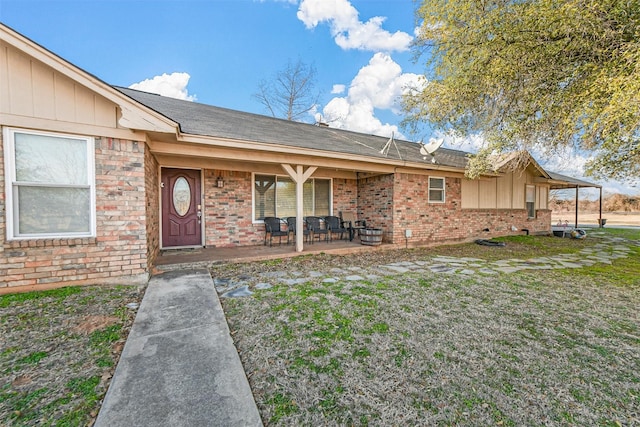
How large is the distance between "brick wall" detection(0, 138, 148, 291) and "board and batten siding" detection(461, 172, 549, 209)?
933 cm

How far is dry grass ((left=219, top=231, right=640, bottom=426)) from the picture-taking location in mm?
1659

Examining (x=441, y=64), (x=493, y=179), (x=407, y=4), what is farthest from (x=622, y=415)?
(x=493, y=179)

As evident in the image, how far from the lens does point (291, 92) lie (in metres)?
17.3

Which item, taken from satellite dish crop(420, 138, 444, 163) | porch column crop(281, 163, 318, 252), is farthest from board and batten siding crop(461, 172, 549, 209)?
porch column crop(281, 163, 318, 252)

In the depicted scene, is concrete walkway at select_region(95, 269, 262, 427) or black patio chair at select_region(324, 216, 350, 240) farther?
black patio chair at select_region(324, 216, 350, 240)

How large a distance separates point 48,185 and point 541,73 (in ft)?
25.4

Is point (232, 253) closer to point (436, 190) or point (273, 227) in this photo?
point (273, 227)

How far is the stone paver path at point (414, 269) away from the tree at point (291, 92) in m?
14.0

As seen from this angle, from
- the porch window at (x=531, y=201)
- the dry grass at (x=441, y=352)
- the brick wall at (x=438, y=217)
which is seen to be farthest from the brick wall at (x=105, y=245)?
the porch window at (x=531, y=201)

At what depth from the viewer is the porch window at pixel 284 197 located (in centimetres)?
750

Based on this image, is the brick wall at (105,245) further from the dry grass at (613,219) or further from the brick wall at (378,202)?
the dry grass at (613,219)

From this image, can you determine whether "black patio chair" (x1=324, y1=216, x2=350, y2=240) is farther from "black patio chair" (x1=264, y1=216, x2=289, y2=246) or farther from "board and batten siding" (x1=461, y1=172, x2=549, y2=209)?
"board and batten siding" (x1=461, y1=172, x2=549, y2=209)

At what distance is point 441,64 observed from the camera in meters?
5.45

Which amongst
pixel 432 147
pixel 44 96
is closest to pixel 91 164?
pixel 44 96
